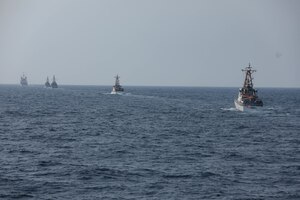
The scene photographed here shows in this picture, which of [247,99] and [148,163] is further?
[247,99]

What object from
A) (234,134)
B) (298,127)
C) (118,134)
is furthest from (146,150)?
(298,127)

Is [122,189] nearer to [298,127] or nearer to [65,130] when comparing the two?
Result: [65,130]

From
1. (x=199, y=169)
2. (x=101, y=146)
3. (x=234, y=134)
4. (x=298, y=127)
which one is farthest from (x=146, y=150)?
(x=298, y=127)

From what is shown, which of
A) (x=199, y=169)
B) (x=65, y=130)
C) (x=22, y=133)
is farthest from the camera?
(x=65, y=130)

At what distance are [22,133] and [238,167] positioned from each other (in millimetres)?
34124

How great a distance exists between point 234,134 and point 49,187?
37.2 m

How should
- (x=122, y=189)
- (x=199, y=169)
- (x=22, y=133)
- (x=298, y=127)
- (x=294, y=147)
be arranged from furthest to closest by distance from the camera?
1. (x=298, y=127)
2. (x=22, y=133)
3. (x=294, y=147)
4. (x=199, y=169)
5. (x=122, y=189)

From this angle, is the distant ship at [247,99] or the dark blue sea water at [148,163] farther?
the distant ship at [247,99]

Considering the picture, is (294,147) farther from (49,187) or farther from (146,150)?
(49,187)

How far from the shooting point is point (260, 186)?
107 ft

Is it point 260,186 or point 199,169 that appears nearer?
point 260,186

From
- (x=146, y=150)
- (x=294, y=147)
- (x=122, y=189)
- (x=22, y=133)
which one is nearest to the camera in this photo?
(x=122, y=189)

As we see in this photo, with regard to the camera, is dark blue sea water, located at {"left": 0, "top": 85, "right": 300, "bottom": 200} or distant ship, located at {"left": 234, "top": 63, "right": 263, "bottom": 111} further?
distant ship, located at {"left": 234, "top": 63, "right": 263, "bottom": 111}

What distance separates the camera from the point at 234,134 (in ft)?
207
